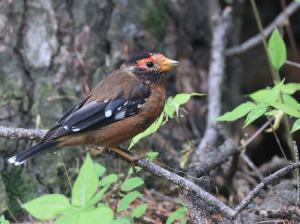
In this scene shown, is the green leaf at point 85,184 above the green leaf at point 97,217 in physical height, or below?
above

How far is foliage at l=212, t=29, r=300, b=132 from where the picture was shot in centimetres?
205

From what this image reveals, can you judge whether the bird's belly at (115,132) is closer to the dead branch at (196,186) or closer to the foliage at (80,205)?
the dead branch at (196,186)

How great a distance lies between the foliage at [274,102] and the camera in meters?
2.05

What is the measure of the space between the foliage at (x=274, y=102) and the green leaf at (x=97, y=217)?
1.19 metres

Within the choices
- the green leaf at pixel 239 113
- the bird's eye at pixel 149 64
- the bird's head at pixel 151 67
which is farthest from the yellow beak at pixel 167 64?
the green leaf at pixel 239 113

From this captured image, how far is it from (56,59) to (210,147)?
8.32ft

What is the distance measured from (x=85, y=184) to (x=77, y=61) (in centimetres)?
302

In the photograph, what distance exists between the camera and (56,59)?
4051 mm

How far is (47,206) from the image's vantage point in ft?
5.03

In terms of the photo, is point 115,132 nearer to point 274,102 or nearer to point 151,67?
point 151,67

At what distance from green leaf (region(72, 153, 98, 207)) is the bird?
1240mm

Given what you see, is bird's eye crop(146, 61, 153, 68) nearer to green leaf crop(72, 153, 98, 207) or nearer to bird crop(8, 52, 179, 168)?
bird crop(8, 52, 179, 168)

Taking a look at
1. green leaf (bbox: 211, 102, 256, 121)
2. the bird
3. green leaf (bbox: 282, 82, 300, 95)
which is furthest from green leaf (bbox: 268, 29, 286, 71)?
the bird

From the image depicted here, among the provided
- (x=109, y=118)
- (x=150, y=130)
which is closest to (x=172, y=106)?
(x=150, y=130)
